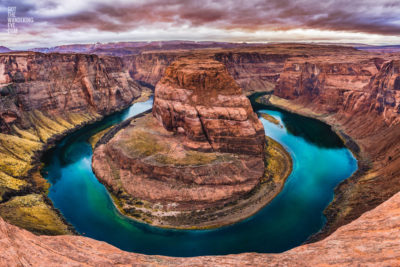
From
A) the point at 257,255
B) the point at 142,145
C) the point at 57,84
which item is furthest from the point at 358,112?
the point at 57,84

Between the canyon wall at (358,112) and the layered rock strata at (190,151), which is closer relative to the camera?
the canyon wall at (358,112)

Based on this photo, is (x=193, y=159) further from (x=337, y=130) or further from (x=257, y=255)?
(x=337, y=130)

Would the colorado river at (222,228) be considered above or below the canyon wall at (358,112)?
below

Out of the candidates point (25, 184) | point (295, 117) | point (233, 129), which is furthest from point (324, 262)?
point (295, 117)

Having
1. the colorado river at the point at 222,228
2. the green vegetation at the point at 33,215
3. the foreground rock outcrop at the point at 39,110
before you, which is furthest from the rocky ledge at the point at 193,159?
the foreground rock outcrop at the point at 39,110

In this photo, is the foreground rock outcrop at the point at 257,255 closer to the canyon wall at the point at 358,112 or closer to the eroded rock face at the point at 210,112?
the canyon wall at the point at 358,112

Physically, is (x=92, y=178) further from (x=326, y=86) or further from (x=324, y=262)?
(x=326, y=86)
